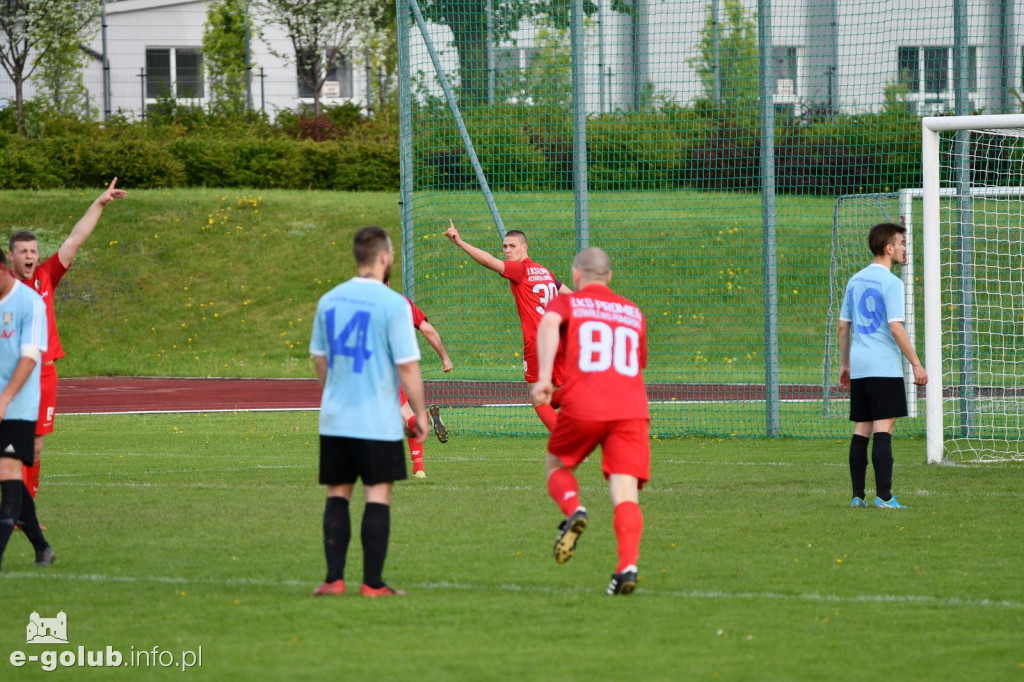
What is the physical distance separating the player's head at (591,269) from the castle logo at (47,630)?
10.1ft

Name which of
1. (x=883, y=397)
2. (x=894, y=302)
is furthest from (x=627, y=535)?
(x=894, y=302)

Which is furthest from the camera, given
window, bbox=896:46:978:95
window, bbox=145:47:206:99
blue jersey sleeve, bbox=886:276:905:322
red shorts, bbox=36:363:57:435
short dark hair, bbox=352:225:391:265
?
window, bbox=145:47:206:99

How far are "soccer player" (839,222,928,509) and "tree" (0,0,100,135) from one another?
27.4 m

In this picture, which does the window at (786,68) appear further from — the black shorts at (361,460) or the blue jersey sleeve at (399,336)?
the black shorts at (361,460)

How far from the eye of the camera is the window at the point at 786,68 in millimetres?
16953

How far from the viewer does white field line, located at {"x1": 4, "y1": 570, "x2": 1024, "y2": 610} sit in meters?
6.53

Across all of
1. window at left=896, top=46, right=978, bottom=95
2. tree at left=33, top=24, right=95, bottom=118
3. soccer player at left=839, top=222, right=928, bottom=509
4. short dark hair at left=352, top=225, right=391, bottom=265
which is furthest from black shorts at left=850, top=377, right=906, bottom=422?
tree at left=33, top=24, right=95, bottom=118

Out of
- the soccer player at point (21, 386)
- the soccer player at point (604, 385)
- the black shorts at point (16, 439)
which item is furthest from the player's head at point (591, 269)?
the black shorts at point (16, 439)

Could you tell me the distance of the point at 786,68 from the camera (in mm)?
18234

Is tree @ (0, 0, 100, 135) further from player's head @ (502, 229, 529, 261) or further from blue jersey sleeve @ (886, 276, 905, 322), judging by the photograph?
blue jersey sleeve @ (886, 276, 905, 322)

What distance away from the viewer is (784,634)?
585 cm

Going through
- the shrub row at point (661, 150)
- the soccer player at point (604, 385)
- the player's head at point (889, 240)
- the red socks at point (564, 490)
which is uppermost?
the shrub row at point (661, 150)

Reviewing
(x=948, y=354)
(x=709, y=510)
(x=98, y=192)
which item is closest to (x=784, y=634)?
(x=709, y=510)

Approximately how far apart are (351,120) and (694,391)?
18857mm
